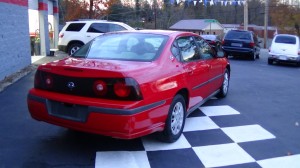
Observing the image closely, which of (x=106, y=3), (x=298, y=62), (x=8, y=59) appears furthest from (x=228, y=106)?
(x=106, y=3)

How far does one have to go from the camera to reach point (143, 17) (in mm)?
55094

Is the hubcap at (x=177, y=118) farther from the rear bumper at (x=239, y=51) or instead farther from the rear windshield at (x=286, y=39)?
the rear bumper at (x=239, y=51)

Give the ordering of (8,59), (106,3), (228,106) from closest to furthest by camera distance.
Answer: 1. (228,106)
2. (8,59)
3. (106,3)

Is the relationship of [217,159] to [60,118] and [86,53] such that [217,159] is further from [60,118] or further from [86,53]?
[86,53]

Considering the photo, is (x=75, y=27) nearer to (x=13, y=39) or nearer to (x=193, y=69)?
(x=13, y=39)

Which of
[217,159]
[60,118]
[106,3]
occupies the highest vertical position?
[106,3]

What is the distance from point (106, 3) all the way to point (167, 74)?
30337 millimetres

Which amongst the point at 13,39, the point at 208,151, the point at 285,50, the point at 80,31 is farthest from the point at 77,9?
the point at 208,151

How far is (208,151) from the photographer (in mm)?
4465

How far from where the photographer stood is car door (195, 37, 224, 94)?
5977 millimetres

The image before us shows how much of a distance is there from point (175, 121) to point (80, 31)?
1127cm

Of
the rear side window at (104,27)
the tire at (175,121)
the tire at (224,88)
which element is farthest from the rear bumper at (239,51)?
A: the tire at (175,121)

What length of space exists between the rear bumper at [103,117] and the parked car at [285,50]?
14229mm

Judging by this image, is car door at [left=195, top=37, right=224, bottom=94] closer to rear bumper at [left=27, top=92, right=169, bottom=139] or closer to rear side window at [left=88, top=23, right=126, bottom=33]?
rear bumper at [left=27, top=92, right=169, bottom=139]
